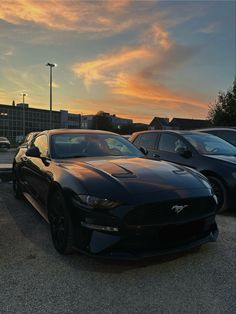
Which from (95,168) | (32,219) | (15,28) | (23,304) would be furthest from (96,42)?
(23,304)

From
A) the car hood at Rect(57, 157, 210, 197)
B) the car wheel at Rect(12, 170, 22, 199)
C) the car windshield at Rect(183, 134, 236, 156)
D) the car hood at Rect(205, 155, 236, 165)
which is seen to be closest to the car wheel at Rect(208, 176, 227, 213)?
the car hood at Rect(205, 155, 236, 165)

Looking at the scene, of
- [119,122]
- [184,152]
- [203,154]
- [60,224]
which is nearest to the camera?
[60,224]

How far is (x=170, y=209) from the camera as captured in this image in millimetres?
3430

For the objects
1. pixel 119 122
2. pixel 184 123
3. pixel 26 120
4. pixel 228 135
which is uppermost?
pixel 228 135

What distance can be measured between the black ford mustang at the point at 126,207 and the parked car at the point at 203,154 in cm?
141

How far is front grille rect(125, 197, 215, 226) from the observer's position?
3.31m

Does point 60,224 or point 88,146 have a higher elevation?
point 88,146

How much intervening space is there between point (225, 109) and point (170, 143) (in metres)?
26.4

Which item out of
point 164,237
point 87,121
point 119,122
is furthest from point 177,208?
point 119,122

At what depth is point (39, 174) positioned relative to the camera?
4.96 m

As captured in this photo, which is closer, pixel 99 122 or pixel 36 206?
pixel 36 206

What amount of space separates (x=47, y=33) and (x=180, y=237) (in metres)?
8.88

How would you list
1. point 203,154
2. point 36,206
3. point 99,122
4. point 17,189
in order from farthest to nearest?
point 99,122
point 17,189
point 203,154
point 36,206

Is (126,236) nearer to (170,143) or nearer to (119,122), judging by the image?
(170,143)
